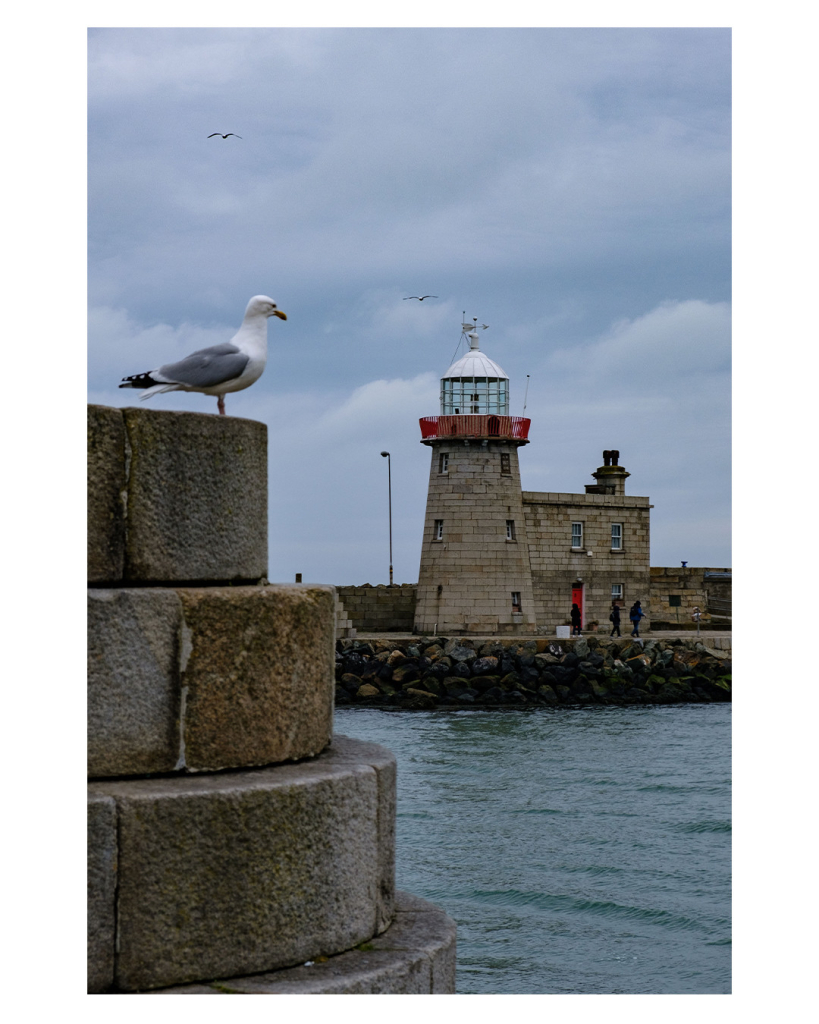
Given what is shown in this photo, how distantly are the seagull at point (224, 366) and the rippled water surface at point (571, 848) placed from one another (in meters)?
6.56

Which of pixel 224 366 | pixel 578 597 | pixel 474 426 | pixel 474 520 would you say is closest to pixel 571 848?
pixel 224 366

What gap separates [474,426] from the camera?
1336 inches

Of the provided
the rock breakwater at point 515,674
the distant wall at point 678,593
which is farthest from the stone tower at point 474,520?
the distant wall at point 678,593

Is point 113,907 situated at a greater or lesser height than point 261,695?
lesser

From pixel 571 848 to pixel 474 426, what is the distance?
66.2 feet

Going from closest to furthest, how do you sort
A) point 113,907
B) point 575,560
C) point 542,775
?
point 113,907, point 542,775, point 575,560

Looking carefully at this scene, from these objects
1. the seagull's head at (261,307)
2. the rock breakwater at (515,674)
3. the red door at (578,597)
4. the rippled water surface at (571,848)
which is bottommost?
the rippled water surface at (571,848)

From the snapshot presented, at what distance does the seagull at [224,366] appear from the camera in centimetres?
427

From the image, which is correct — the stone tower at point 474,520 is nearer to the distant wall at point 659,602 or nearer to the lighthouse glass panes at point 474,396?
the lighthouse glass panes at point 474,396

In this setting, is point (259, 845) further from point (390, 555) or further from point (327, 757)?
point (390, 555)

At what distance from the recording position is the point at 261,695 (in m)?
4.01

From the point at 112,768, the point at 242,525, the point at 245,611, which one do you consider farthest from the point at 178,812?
the point at 242,525

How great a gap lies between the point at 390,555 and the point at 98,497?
39900 millimetres

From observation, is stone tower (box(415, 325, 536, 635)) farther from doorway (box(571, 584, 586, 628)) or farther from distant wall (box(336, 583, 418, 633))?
doorway (box(571, 584, 586, 628))
